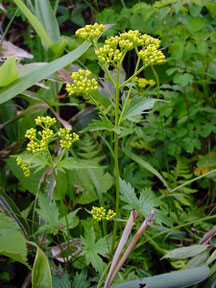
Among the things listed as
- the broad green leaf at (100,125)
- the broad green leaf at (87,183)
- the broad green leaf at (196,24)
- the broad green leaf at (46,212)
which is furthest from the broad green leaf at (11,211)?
the broad green leaf at (196,24)

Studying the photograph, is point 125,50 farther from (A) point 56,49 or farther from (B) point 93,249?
(A) point 56,49

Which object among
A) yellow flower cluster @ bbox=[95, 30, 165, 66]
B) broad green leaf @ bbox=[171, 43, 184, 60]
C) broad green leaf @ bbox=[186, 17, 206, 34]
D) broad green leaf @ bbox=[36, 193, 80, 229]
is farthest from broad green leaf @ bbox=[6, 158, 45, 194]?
broad green leaf @ bbox=[186, 17, 206, 34]

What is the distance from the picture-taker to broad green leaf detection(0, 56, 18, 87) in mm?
1121

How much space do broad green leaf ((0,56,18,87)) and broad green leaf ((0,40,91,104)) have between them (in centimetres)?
3

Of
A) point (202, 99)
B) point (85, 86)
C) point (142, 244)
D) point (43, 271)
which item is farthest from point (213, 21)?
point (43, 271)

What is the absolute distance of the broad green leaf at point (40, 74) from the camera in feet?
3.73

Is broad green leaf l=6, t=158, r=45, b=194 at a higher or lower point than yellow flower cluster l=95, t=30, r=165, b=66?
lower

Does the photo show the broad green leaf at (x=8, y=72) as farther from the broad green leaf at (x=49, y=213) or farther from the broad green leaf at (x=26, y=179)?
the broad green leaf at (x=49, y=213)

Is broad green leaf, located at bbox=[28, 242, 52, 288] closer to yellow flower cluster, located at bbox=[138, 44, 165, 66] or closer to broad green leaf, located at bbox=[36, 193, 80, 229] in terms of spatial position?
broad green leaf, located at bbox=[36, 193, 80, 229]

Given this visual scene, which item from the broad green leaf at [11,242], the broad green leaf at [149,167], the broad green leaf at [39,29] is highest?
the broad green leaf at [39,29]

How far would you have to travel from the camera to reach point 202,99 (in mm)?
1642

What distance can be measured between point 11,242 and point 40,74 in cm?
60

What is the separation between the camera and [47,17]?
1.67 m

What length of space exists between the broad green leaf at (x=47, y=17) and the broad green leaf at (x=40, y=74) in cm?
58
